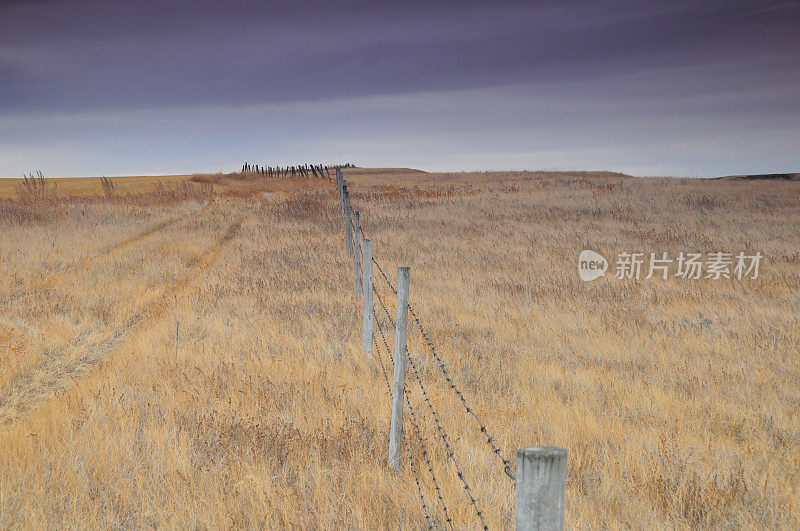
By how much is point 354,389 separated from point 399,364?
1.88 meters

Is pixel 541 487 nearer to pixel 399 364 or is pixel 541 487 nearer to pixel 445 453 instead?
pixel 399 364

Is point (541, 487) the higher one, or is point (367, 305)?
point (541, 487)

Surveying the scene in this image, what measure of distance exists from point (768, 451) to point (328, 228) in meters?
16.6

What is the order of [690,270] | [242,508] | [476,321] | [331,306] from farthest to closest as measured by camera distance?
[690,270]
[331,306]
[476,321]
[242,508]

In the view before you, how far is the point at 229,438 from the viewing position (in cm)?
449

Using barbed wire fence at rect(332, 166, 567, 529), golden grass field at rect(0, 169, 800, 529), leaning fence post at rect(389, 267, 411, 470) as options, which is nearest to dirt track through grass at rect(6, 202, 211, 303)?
golden grass field at rect(0, 169, 800, 529)

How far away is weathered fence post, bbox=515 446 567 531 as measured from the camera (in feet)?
5.28

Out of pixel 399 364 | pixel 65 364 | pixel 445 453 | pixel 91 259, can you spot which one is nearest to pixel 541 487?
pixel 399 364

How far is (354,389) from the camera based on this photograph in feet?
18.3

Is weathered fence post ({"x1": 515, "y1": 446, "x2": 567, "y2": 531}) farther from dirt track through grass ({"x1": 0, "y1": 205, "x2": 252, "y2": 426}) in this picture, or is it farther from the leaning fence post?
dirt track through grass ({"x1": 0, "y1": 205, "x2": 252, "y2": 426})

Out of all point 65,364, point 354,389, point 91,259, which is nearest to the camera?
point 354,389

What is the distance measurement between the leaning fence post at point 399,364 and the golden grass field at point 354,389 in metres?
0.18

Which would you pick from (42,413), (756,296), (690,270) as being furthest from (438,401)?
(690,270)

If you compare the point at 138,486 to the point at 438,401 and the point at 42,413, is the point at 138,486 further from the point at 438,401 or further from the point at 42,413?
the point at 438,401
